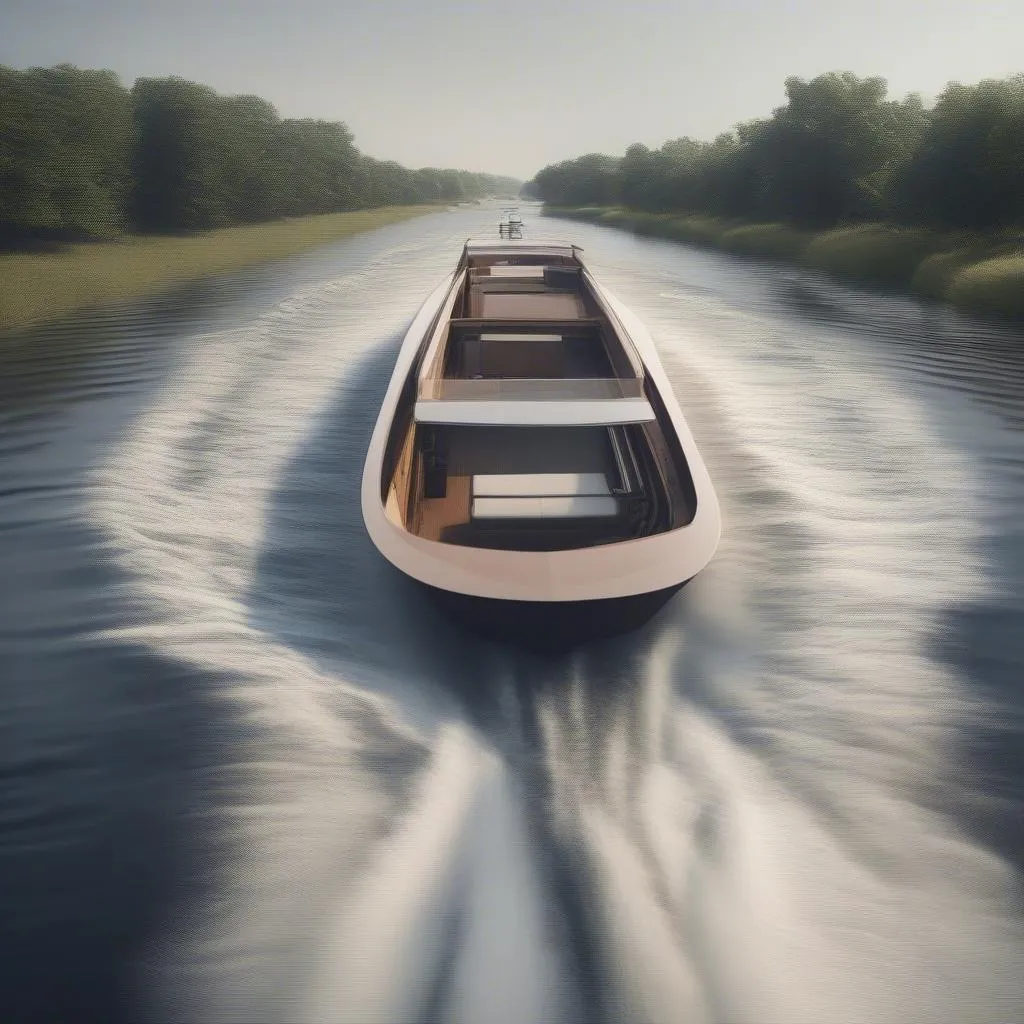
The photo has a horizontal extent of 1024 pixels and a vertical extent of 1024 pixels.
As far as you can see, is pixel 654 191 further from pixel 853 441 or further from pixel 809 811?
pixel 809 811

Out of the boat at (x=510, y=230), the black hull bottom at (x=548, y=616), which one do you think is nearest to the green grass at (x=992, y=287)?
the black hull bottom at (x=548, y=616)

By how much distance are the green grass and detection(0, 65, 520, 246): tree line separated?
96.5 ft

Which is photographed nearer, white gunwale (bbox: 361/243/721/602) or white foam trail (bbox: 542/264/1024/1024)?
white foam trail (bbox: 542/264/1024/1024)

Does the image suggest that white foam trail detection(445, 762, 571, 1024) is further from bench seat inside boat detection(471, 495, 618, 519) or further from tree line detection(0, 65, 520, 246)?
tree line detection(0, 65, 520, 246)

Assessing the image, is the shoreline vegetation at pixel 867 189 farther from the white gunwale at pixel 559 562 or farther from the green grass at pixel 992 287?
the white gunwale at pixel 559 562

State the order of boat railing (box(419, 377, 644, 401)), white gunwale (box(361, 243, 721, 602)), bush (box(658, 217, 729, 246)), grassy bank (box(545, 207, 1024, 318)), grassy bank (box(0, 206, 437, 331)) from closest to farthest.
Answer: white gunwale (box(361, 243, 721, 602)), boat railing (box(419, 377, 644, 401)), grassy bank (box(0, 206, 437, 331)), grassy bank (box(545, 207, 1024, 318)), bush (box(658, 217, 729, 246))

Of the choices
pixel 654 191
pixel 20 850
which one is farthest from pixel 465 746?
pixel 654 191

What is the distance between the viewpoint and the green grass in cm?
1903

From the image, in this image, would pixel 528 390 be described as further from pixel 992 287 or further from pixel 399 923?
pixel 992 287

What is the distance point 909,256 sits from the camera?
27.3m

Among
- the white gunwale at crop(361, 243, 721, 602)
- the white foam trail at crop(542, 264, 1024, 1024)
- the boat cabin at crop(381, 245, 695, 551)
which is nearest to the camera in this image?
the white foam trail at crop(542, 264, 1024, 1024)

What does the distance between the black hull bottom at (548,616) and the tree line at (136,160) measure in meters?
28.3

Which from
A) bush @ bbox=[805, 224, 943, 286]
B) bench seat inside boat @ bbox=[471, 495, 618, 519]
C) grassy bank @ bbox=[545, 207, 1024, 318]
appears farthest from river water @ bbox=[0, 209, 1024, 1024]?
bush @ bbox=[805, 224, 943, 286]

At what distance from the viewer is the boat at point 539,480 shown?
195 inches
